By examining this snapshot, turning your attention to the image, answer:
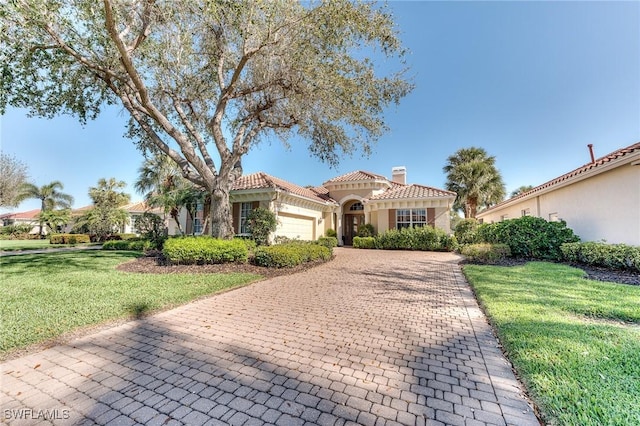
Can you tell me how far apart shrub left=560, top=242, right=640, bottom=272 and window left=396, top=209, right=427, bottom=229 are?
9.69 metres

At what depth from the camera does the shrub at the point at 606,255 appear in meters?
8.44

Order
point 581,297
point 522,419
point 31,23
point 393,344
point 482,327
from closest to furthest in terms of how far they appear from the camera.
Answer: point 522,419 → point 393,344 → point 482,327 → point 581,297 → point 31,23

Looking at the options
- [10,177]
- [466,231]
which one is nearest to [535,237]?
[466,231]

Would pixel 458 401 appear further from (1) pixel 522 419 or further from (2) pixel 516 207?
(2) pixel 516 207

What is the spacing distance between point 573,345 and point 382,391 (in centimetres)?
290

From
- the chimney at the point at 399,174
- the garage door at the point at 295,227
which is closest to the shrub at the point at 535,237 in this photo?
the garage door at the point at 295,227

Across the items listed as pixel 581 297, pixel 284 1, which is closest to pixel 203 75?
pixel 284 1

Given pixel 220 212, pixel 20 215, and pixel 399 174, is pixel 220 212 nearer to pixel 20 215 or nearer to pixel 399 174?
pixel 399 174

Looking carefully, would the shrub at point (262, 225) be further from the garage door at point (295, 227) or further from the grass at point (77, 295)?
the grass at point (77, 295)

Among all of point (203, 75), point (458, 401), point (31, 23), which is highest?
point (203, 75)

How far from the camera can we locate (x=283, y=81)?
11664 millimetres

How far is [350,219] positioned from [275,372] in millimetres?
22014

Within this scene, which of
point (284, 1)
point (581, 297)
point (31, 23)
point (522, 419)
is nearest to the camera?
point (522, 419)

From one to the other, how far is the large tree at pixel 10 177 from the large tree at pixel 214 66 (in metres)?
29.6
